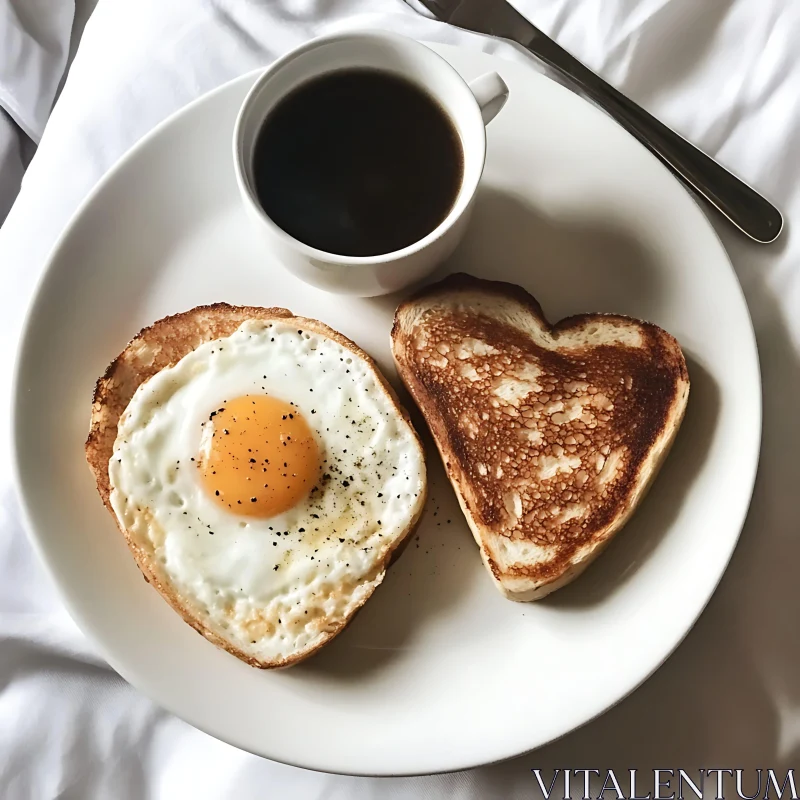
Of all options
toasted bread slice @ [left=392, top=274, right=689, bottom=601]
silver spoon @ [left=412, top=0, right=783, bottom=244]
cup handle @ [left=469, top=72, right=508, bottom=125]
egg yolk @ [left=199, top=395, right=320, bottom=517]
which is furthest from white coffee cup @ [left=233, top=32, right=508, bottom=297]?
silver spoon @ [left=412, top=0, right=783, bottom=244]

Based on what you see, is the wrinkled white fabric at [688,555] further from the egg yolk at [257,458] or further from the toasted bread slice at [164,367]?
the egg yolk at [257,458]

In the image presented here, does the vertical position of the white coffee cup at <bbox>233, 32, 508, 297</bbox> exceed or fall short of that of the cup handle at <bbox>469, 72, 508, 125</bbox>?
it falls short

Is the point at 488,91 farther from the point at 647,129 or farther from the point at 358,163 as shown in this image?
the point at 647,129

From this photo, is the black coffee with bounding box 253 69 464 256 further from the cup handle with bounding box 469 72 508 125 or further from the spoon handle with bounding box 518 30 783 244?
the spoon handle with bounding box 518 30 783 244

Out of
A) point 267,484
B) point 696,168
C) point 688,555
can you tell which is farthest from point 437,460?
point 696,168

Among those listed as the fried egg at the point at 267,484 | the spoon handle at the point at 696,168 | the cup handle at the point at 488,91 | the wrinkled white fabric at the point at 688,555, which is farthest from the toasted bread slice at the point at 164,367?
the spoon handle at the point at 696,168
